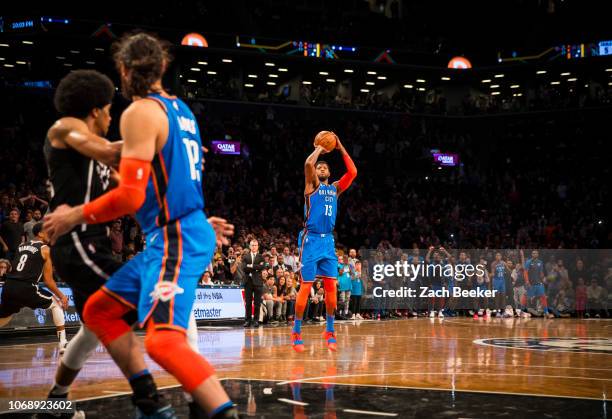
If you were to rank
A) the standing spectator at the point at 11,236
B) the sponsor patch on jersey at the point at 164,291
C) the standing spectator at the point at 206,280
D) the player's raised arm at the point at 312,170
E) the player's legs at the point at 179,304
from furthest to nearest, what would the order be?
the standing spectator at the point at 206,280 < the standing spectator at the point at 11,236 < the player's raised arm at the point at 312,170 < the sponsor patch on jersey at the point at 164,291 < the player's legs at the point at 179,304

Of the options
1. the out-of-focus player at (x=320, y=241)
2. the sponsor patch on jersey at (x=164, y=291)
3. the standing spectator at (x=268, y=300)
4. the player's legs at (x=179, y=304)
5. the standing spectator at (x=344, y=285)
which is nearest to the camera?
the player's legs at (x=179, y=304)

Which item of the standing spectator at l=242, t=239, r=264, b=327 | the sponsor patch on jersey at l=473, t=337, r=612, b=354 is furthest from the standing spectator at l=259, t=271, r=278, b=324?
the sponsor patch on jersey at l=473, t=337, r=612, b=354

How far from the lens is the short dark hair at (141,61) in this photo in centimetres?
331

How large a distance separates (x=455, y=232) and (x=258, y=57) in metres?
12.7

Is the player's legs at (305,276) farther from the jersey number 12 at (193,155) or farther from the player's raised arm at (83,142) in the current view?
the jersey number 12 at (193,155)

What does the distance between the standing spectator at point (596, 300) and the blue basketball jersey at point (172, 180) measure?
18.4m

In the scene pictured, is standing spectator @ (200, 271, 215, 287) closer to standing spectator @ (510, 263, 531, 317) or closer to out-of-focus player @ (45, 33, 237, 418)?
standing spectator @ (510, 263, 531, 317)

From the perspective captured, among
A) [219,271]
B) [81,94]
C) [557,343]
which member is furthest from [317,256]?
[219,271]

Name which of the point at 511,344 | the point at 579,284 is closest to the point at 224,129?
the point at 579,284

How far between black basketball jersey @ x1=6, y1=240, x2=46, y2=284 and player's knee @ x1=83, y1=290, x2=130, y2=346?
5497mm

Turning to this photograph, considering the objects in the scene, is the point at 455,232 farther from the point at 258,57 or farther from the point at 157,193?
the point at 157,193

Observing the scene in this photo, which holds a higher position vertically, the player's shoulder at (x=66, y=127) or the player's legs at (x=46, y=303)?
the player's shoulder at (x=66, y=127)

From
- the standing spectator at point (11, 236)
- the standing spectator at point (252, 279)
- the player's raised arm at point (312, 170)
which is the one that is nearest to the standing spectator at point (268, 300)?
the standing spectator at point (252, 279)

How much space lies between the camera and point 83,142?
12.0ft
